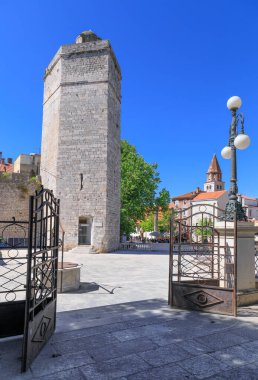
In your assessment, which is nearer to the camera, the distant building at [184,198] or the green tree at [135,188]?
the green tree at [135,188]

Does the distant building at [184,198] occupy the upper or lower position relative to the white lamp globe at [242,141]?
upper

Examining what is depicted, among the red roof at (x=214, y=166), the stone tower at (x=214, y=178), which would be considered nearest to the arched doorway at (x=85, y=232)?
the stone tower at (x=214, y=178)

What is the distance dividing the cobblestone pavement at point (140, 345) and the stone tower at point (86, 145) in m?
12.3

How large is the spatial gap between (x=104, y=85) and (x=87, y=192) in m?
6.92

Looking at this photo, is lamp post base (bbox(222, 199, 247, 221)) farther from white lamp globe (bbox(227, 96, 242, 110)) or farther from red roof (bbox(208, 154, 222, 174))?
red roof (bbox(208, 154, 222, 174))

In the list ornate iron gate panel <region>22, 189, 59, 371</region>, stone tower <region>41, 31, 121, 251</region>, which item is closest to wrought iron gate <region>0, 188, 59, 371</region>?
ornate iron gate panel <region>22, 189, 59, 371</region>

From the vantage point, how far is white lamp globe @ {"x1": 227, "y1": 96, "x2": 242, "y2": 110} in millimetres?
6310

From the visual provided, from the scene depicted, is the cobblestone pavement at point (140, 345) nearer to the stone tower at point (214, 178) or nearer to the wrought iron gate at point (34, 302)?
the wrought iron gate at point (34, 302)

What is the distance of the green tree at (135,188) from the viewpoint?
2491 cm

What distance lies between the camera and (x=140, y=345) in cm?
340

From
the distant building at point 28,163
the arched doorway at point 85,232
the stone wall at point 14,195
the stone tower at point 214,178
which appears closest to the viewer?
the arched doorway at point 85,232

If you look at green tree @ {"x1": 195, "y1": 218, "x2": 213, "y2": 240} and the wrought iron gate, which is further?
green tree @ {"x1": 195, "y1": 218, "x2": 213, "y2": 240}

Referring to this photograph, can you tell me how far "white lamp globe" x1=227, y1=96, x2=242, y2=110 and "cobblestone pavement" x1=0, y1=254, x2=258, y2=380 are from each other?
4141 millimetres

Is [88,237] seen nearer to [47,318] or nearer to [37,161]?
[37,161]
